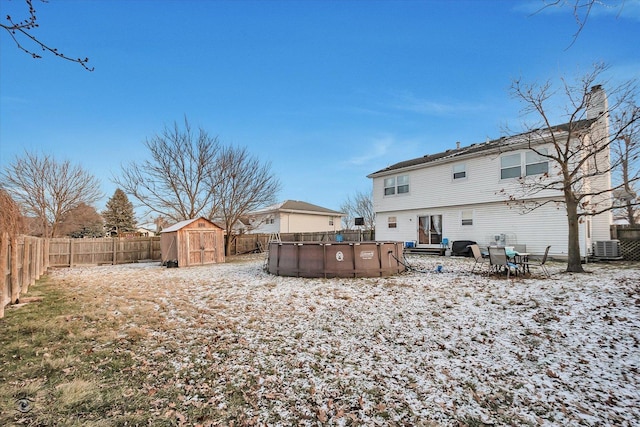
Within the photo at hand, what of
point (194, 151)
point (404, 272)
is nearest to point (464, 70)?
point (404, 272)

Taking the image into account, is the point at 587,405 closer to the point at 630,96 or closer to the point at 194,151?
the point at 630,96

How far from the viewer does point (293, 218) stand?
30.8 metres

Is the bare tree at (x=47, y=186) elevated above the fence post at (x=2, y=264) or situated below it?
above

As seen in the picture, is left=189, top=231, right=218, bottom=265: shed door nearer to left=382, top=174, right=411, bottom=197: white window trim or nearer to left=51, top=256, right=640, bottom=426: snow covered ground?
left=51, top=256, right=640, bottom=426: snow covered ground

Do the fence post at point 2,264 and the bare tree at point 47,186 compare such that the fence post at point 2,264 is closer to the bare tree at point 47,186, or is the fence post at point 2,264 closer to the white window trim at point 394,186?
the white window trim at point 394,186

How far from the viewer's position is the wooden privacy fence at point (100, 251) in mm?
16156

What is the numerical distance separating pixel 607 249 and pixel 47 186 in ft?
109

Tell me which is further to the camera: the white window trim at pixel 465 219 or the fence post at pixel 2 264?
the white window trim at pixel 465 219

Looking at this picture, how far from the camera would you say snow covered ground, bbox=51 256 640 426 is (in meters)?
3.03

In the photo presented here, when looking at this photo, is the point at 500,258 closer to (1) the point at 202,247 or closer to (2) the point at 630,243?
(2) the point at 630,243

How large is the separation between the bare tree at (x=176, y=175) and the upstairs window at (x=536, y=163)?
59.7 ft

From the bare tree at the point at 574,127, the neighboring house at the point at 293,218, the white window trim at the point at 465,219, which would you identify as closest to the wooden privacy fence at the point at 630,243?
the bare tree at the point at 574,127

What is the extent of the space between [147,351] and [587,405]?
18.3ft

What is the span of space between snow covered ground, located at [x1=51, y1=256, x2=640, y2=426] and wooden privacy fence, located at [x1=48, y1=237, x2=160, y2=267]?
39.3ft
